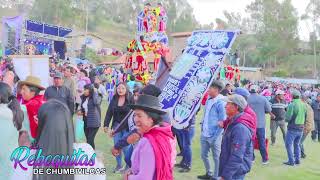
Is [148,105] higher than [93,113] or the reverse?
higher

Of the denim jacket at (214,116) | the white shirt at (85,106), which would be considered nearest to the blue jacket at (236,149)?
the denim jacket at (214,116)

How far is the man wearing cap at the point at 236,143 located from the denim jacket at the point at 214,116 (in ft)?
6.60

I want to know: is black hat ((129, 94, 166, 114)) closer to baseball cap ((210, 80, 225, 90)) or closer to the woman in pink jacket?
the woman in pink jacket

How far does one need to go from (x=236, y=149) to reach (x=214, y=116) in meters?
2.40

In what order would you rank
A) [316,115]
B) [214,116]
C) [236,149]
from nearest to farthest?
[236,149] → [214,116] → [316,115]

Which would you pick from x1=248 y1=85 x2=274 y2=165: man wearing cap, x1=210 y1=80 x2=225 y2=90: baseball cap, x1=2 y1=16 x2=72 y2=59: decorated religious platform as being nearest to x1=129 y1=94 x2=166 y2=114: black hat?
x1=210 y1=80 x2=225 y2=90: baseball cap

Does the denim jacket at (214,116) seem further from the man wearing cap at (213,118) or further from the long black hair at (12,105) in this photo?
the long black hair at (12,105)

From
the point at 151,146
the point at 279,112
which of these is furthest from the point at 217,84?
the point at 279,112

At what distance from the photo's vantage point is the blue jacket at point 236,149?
454cm

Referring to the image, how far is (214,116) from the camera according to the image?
273 inches

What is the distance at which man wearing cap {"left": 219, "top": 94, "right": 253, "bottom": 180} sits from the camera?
4547mm

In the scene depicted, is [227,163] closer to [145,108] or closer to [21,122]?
[145,108]

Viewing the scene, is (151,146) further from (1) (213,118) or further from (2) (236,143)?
(1) (213,118)

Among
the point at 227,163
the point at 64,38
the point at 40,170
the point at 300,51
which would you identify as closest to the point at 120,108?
the point at 227,163
